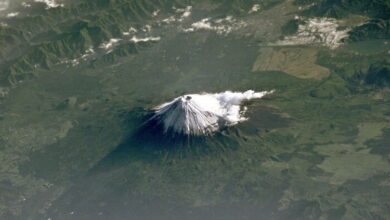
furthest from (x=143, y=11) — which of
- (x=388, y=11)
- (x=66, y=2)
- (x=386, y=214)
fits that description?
(x=386, y=214)

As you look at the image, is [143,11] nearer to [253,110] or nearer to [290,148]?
[253,110]

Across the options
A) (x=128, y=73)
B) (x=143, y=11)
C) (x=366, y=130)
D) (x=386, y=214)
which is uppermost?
(x=143, y=11)

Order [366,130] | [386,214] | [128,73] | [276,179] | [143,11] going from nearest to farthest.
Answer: [386,214], [276,179], [366,130], [128,73], [143,11]

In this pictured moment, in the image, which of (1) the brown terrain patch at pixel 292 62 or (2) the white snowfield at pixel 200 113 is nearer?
(2) the white snowfield at pixel 200 113

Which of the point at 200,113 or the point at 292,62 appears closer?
the point at 200,113

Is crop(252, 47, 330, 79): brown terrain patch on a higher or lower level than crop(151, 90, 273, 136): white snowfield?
higher

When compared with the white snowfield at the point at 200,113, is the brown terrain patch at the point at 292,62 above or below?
above

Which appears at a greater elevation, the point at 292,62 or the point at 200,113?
the point at 292,62

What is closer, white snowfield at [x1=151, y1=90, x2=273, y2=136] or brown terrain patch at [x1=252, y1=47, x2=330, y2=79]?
white snowfield at [x1=151, y1=90, x2=273, y2=136]
